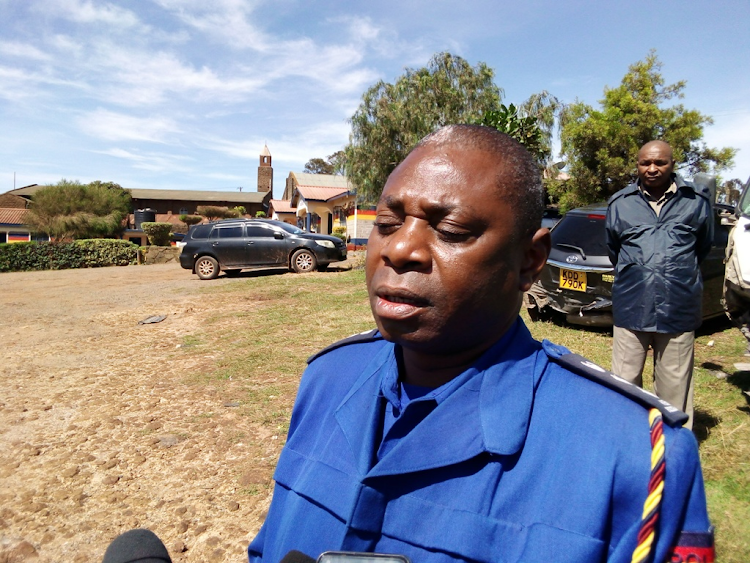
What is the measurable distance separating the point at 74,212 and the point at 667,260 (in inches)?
1679

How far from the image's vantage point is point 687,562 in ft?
2.93

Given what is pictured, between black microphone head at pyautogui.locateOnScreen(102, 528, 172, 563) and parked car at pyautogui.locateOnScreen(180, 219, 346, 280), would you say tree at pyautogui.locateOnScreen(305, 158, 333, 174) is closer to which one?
parked car at pyautogui.locateOnScreen(180, 219, 346, 280)

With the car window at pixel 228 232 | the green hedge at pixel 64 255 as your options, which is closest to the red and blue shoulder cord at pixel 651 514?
the car window at pixel 228 232

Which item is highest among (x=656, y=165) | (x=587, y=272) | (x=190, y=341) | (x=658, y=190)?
(x=656, y=165)

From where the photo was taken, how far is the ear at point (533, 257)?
1.12 m

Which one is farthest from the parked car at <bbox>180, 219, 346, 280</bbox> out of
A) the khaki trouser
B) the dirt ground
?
the khaki trouser

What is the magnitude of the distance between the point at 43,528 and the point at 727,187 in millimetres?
21101

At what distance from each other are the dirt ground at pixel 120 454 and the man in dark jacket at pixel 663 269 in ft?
8.63

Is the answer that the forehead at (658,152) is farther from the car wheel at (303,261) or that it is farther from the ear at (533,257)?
the car wheel at (303,261)

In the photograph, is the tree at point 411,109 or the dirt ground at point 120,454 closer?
the dirt ground at point 120,454

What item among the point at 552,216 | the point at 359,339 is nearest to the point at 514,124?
the point at 552,216

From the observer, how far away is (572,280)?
660 cm

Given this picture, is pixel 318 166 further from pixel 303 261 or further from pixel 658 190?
pixel 658 190

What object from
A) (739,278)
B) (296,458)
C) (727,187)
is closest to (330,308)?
(739,278)
